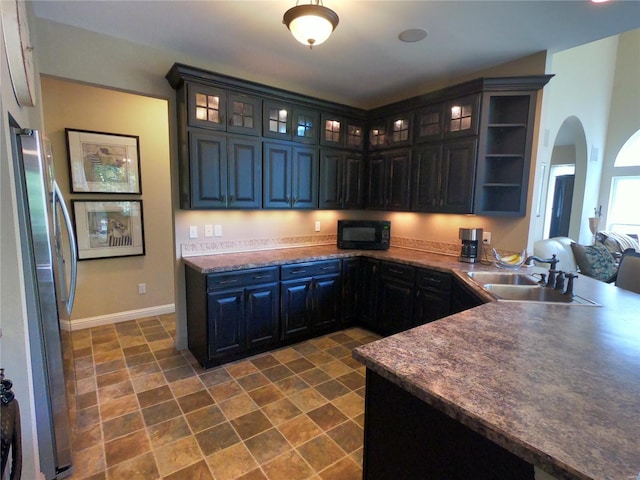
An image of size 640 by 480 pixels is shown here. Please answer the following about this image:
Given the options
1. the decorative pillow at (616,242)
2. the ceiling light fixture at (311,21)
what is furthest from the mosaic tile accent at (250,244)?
the decorative pillow at (616,242)

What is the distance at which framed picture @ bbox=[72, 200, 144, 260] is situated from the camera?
3.51 m

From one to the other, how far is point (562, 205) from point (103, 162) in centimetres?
Answer: 836

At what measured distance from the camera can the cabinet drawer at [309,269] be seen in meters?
→ 3.15

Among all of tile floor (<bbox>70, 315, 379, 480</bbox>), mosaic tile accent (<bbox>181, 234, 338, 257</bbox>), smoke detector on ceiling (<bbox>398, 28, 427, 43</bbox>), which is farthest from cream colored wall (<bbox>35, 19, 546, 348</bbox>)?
smoke detector on ceiling (<bbox>398, 28, 427, 43</bbox>)

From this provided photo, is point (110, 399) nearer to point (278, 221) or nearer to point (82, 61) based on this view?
point (278, 221)

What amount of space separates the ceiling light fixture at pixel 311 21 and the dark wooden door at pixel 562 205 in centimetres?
686

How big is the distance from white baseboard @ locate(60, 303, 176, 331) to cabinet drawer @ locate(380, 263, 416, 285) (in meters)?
2.89

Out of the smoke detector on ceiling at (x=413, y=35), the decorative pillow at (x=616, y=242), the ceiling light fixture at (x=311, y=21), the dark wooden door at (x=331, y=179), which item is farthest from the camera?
the decorative pillow at (x=616, y=242)

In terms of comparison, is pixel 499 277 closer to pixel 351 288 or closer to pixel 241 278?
pixel 351 288

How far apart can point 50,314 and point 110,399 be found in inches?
46.3

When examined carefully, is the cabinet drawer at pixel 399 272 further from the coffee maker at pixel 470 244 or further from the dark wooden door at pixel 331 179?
the dark wooden door at pixel 331 179

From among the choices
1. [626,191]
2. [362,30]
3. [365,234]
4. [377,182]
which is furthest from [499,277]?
[626,191]

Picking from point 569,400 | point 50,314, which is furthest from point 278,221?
point 569,400

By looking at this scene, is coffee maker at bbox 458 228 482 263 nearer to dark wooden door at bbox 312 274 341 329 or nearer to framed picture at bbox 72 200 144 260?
dark wooden door at bbox 312 274 341 329
